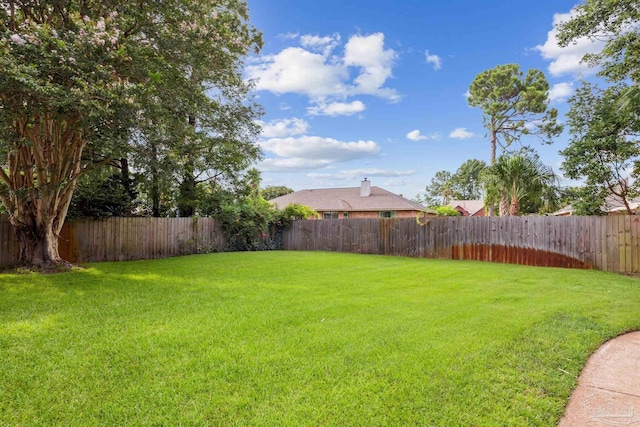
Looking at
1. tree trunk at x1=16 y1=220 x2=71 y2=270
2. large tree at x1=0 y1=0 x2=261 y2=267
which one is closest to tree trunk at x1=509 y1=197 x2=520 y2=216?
large tree at x1=0 y1=0 x2=261 y2=267

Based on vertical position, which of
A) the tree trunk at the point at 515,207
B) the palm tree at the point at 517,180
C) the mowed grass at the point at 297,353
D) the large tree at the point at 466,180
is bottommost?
the mowed grass at the point at 297,353

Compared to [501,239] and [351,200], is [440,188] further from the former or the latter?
[501,239]

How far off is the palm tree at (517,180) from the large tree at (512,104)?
1170cm

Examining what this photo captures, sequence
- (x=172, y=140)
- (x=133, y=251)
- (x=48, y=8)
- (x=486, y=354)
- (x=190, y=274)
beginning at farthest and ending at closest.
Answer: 1. (x=133, y=251)
2. (x=172, y=140)
3. (x=190, y=274)
4. (x=48, y=8)
5. (x=486, y=354)

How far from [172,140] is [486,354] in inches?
322

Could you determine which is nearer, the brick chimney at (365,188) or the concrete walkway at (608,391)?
the concrete walkway at (608,391)

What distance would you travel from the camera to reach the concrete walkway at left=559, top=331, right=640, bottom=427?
227cm

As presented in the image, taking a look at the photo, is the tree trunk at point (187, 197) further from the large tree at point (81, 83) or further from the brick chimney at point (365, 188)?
the brick chimney at point (365, 188)

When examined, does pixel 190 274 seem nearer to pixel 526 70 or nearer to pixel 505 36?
pixel 505 36

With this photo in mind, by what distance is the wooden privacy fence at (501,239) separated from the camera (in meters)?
8.54

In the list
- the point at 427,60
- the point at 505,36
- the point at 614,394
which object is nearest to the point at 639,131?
the point at 505,36

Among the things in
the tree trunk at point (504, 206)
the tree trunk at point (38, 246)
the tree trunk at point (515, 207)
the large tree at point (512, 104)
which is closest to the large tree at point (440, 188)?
the large tree at point (512, 104)

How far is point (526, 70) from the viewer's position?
73.5 feet

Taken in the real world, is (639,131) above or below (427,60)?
below
